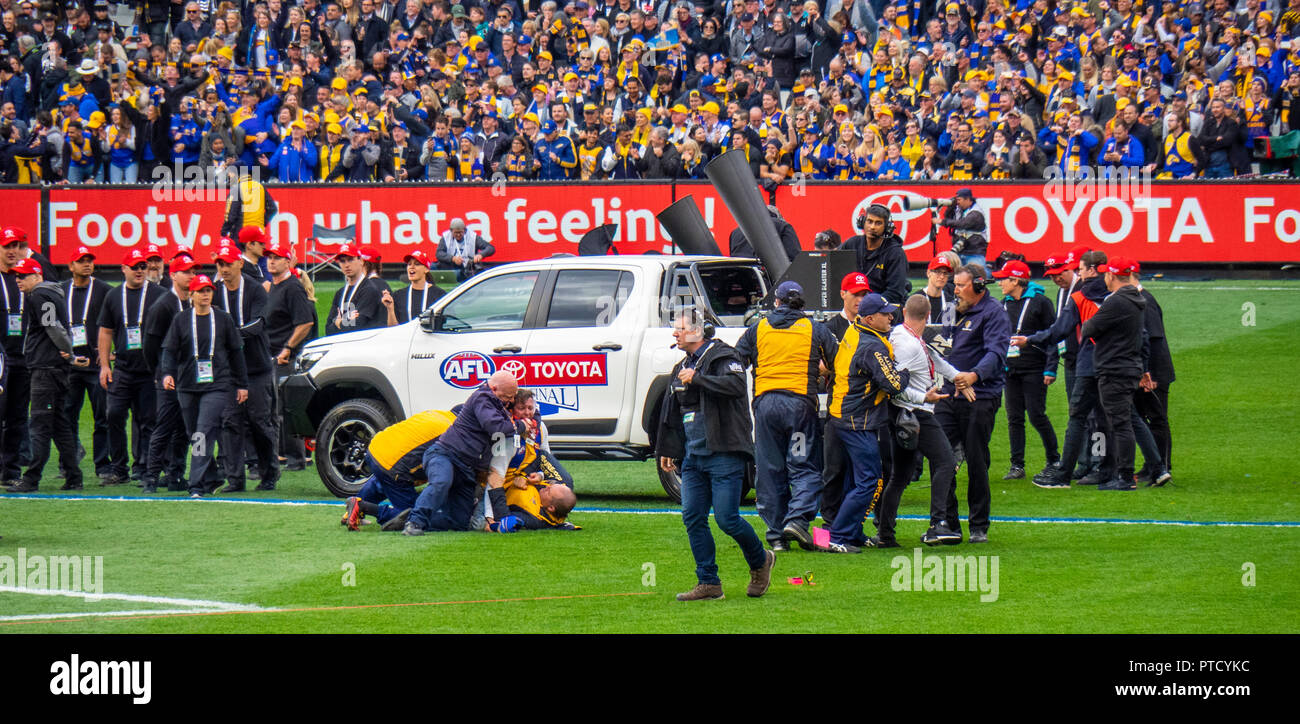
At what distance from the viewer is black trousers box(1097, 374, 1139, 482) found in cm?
1446

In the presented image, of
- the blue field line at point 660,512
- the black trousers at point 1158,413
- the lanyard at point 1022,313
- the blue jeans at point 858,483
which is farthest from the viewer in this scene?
the lanyard at point 1022,313

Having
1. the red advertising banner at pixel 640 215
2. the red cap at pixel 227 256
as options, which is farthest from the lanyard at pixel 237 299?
the red advertising banner at pixel 640 215

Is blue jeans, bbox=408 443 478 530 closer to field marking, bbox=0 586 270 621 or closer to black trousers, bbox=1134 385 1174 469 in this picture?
field marking, bbox=0 586 270 621

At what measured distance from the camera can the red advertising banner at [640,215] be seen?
22.2m

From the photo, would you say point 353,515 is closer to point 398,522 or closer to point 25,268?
point 398,522

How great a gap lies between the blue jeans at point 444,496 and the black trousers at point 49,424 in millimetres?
4620

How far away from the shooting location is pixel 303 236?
24.2 meters

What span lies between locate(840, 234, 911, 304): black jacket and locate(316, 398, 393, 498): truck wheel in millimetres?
4450

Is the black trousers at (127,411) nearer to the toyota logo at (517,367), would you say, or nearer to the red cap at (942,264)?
the toyota logo at (517,367)

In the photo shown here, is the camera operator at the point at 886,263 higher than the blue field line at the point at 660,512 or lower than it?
higher

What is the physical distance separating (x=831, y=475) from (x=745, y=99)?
15.5m

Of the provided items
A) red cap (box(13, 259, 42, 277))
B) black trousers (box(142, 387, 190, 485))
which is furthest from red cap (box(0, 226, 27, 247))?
black trousers (box(142, 387, 190, 485))

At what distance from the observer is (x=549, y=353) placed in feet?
46.9
